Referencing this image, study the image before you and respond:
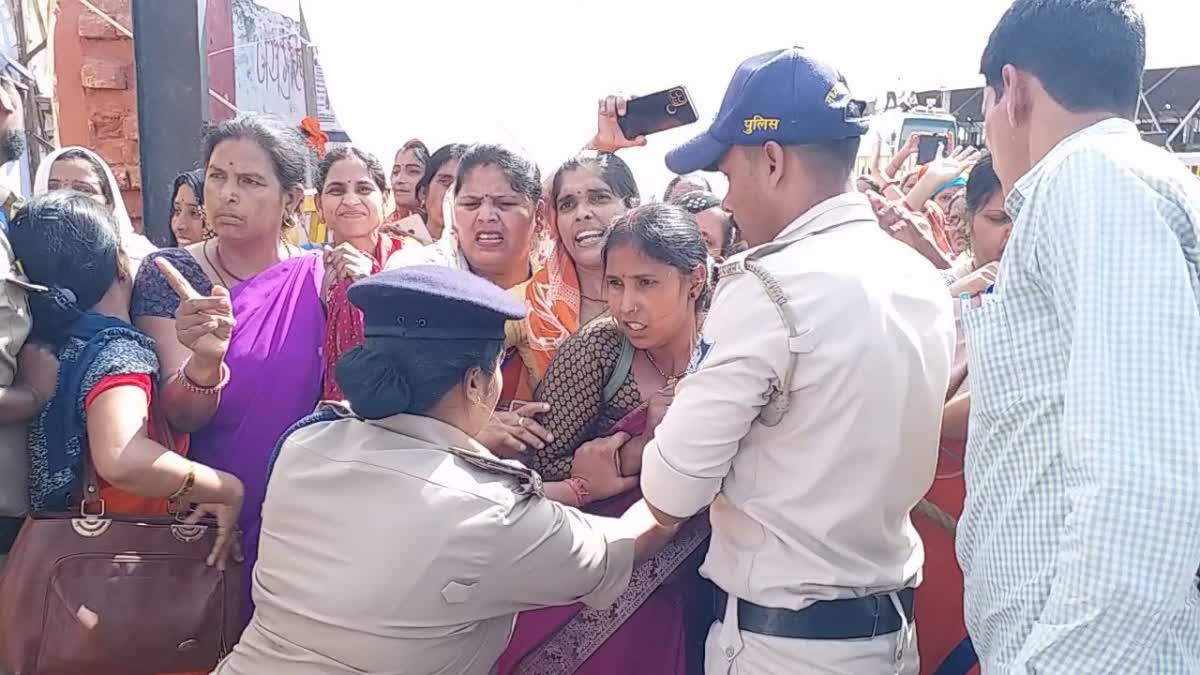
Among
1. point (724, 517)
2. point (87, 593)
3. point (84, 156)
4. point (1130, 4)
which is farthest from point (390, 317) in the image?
point (84, 156)

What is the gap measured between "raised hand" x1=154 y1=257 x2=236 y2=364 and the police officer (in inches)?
39.5

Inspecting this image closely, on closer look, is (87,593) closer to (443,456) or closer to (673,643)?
(443,456)

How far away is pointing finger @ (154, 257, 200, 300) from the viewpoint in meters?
1.99

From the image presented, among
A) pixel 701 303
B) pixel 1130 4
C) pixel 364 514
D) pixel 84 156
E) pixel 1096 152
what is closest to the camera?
pixel 1096 152

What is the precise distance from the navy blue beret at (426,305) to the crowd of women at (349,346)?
4.7 inches

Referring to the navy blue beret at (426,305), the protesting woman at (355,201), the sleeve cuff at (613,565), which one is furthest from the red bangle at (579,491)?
the protesting woman at (355,201)

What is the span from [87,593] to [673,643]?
45.3 inches

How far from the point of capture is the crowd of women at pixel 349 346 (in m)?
Result: 1.83

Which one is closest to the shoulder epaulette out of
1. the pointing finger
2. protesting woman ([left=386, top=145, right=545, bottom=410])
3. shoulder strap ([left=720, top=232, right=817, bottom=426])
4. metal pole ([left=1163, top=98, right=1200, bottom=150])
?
shoulder strap ([left=720, top=232, right=817, bottom=426])

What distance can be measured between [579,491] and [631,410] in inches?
9.2

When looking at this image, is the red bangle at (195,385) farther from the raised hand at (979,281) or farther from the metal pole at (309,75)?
the metal pole at (309,75)

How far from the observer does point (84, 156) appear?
3.05 meters

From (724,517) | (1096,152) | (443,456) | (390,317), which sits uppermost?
(1096,152)

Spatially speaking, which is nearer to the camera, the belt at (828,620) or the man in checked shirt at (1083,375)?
the man in checked shirt at (1083,375)
